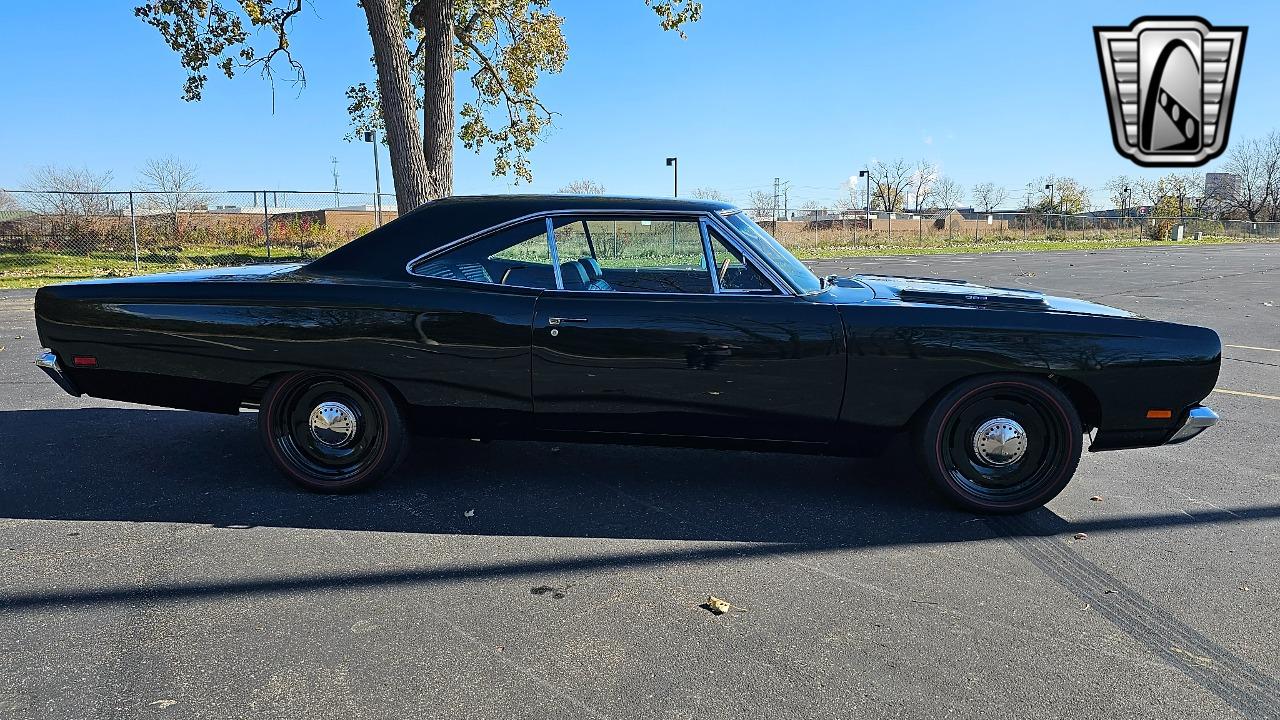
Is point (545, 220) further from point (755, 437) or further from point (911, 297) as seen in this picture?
point (911, 297)

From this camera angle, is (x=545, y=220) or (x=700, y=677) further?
(x=545, y=220)

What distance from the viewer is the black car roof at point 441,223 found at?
4.14 metres

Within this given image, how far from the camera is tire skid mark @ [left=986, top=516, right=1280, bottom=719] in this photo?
2.49m

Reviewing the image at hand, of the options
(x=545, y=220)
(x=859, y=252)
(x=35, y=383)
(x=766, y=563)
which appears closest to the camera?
(x=766, y=563)

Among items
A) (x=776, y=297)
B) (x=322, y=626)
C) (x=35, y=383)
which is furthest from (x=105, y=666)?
(x=35, y=383)

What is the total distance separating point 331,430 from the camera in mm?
4168

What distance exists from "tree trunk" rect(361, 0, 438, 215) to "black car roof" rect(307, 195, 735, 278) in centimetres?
859

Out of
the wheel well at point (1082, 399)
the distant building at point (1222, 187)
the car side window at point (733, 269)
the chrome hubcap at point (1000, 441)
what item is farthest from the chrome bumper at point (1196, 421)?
the distant building at point (1222, 187)

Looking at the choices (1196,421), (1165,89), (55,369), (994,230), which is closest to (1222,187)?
(994,230)

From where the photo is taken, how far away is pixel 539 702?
2.41m

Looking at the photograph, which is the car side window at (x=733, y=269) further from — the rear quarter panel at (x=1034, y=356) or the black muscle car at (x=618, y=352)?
the rear quarter panel at (x=1034, y=356)

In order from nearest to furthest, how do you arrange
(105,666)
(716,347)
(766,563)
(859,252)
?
(105,666), (766,563), (716,347), (859,252)

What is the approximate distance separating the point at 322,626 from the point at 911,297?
9.65 feet

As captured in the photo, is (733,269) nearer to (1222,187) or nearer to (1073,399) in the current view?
(1073,399)
